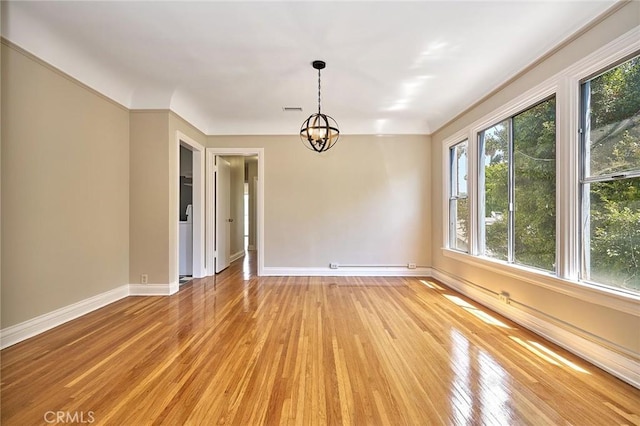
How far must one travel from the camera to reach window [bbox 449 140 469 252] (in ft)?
14.1

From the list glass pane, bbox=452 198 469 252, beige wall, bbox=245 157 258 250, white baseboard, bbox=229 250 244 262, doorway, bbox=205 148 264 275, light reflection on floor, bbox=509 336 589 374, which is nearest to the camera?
light reflection on floor, bbox=509 336 589 374

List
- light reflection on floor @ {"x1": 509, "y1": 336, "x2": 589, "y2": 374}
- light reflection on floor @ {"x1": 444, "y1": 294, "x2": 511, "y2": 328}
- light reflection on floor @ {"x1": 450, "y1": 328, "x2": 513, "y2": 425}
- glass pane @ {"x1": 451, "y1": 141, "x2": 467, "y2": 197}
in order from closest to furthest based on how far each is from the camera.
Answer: light reflection on floor @ {"x1": 450, "y1": 328, "x2": 513, "y2": 425} → light reflection on floor @ {"x1": 509, "y1": 336, "x2": 589, "y2": 374} → light reflection on floor @ {"x1": 444, "y1": 294, "x2": 511, "y2": 328} → glass pane @ {"x1": 451, "y1": 141, "x2": 467, "y2": 197}

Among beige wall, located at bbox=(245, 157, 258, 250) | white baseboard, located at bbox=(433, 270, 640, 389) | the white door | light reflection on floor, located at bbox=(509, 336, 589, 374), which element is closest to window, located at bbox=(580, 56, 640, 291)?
white baseboard, located at bbox=(433, 270, 640, 389)

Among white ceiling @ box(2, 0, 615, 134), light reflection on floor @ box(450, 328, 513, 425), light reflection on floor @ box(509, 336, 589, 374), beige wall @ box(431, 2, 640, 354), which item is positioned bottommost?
light reflection on floor @ box(509, 336, 589, 374)

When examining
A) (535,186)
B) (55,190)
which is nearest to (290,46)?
(55,190)

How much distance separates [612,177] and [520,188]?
1.02 meters

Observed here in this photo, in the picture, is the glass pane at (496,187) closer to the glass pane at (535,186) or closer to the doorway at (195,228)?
the glass pane at (535,186)

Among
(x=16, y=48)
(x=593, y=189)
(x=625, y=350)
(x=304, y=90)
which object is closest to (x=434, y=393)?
(x=625, y=350)

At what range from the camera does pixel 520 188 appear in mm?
3139

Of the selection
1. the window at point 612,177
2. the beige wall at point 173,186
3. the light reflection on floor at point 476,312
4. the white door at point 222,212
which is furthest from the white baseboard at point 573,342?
the white door at point 222,212

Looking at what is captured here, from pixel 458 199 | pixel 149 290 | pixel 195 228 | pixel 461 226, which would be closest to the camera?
pixel 149 290

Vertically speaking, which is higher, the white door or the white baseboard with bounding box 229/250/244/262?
the white door

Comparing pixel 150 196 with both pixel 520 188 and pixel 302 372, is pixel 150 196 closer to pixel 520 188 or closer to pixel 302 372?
pixel 302 372

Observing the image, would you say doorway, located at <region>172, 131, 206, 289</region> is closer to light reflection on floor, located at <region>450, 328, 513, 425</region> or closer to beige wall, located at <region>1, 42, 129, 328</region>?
beige wall, located at <region>1, 42, 129, 328</region>
